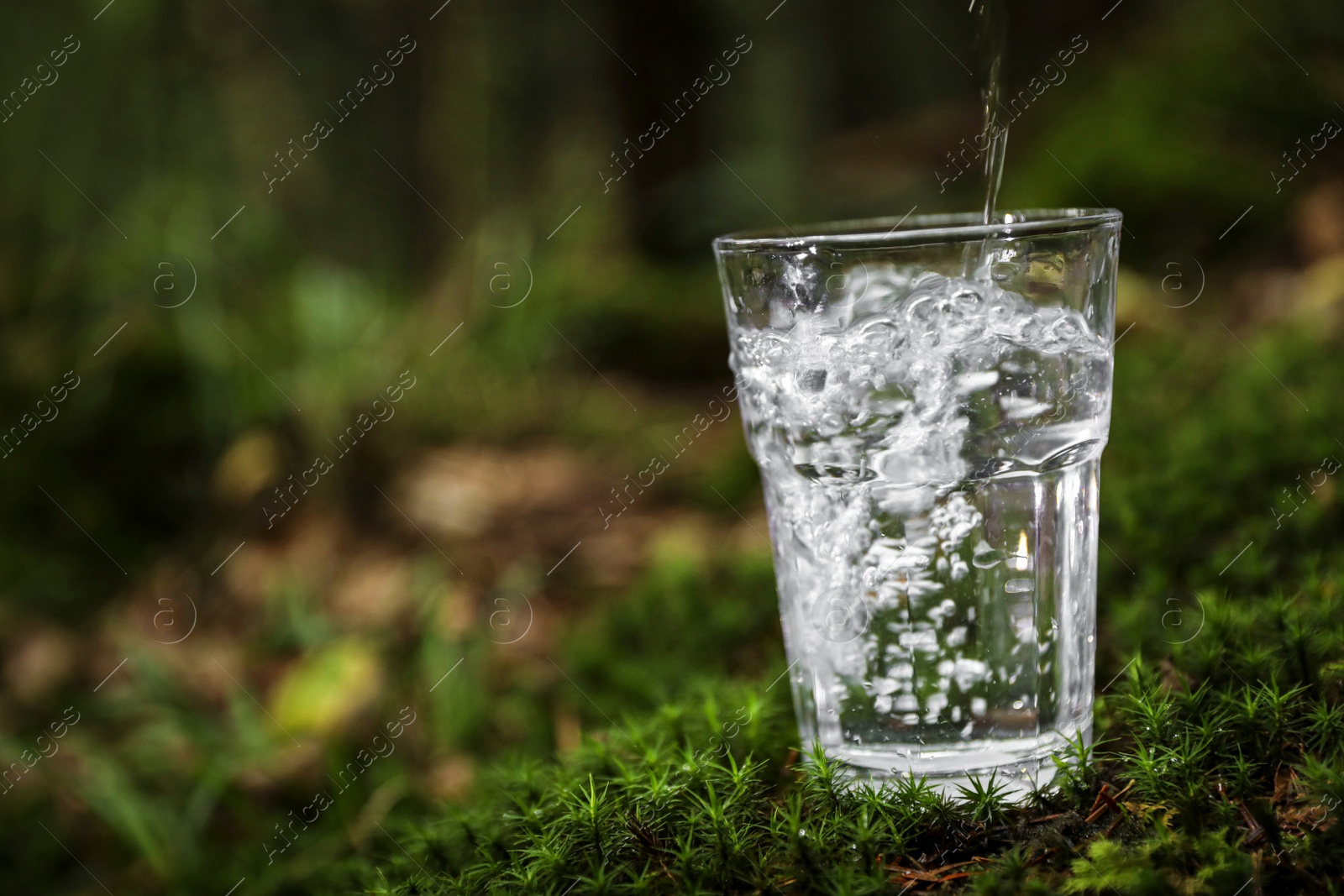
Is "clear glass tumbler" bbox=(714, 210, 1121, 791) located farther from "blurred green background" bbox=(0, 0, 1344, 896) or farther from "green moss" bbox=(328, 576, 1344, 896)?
"blurred green background" bbox=(0, 0, 1344, 896)

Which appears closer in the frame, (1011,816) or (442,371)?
(1011,816)

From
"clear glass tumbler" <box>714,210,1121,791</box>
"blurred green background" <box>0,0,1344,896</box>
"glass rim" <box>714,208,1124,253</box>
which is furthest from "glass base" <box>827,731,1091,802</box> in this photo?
"glass rim" <box>714,208,1124,253</box>

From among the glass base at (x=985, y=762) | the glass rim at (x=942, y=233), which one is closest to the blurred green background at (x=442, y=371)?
the glass base at (x=985, y=762)

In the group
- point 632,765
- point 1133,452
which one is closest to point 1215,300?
point 1133,452

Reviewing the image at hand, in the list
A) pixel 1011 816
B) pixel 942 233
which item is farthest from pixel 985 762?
pixel 942 233

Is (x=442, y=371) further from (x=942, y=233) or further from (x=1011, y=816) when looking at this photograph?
(x=1011, y=816)

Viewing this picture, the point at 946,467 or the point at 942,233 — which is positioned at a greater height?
the point at 942,233
